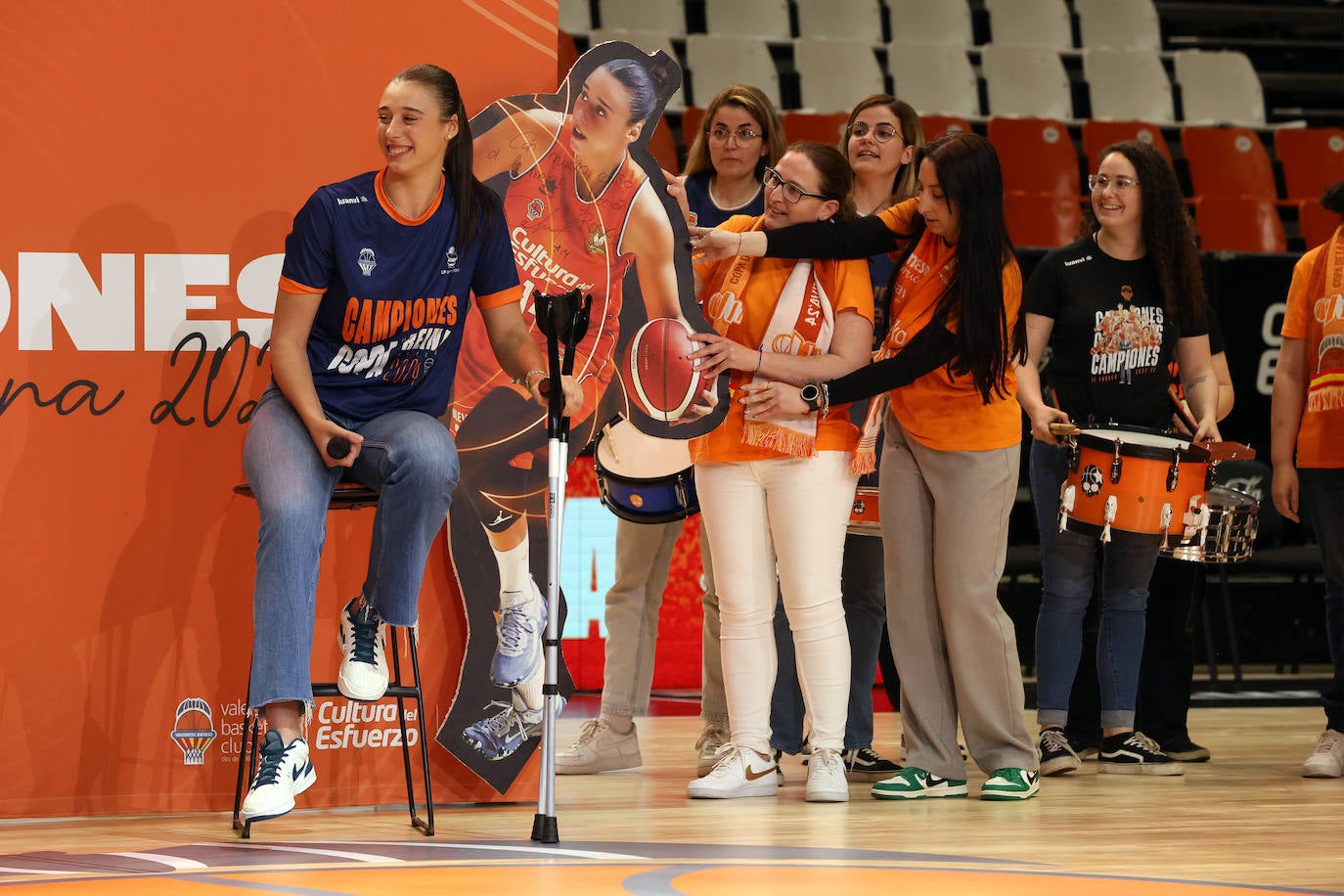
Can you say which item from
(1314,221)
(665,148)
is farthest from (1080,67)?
(665,148)

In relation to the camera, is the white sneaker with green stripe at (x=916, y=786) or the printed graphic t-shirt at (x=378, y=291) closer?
the printed graphic t-shirt at (x=378, y=291)

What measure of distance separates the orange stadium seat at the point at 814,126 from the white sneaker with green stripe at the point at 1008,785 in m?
5.57

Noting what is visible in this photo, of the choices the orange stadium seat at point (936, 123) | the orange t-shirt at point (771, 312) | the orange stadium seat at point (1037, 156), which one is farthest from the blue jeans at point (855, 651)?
the orange stadium seat at point (1037, 156)

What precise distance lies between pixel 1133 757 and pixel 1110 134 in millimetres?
5917

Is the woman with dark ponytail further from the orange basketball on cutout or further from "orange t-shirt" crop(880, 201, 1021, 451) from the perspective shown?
"orange t-shirt" crop(880, 201, 1021, 451)

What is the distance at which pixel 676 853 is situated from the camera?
3070 mm

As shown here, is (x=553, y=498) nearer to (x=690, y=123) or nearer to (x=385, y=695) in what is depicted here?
(x=385, y=695)

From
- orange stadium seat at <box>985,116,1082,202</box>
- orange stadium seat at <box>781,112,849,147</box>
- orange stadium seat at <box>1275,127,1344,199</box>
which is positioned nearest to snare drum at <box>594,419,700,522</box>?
orange stadium seat at <box>781,112,849,147</box>

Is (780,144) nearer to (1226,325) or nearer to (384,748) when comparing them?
(384,748)

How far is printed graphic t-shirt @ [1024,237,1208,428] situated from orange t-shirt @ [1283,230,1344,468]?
39 centimetres

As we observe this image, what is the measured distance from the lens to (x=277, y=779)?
10.4 feet

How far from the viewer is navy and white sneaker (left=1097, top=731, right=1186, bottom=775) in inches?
184

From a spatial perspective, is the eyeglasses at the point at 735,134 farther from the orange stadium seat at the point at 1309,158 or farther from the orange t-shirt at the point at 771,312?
the orange stadium seat at the point at 1309,158

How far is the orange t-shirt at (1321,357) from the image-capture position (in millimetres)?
4727
